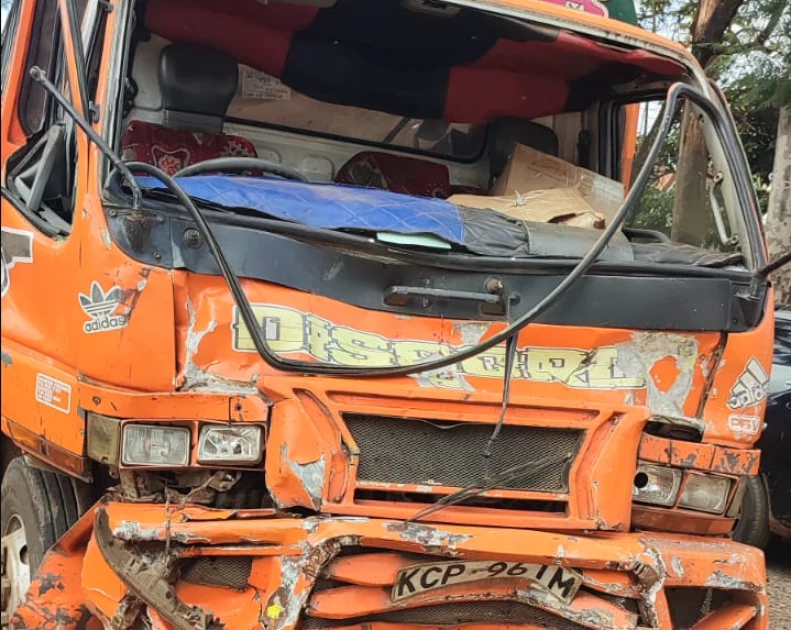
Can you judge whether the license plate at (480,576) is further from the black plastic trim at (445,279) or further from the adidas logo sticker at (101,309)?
the adidas logo sticker at (101,309)

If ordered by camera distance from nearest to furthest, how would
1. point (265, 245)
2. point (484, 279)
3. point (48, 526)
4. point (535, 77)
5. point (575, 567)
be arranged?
point (575, 567)
point (265, 245)
point (484, 279)
point (48, 526)
point (535, 77)

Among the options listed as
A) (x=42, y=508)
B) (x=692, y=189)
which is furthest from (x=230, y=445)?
(x=692, y=189)

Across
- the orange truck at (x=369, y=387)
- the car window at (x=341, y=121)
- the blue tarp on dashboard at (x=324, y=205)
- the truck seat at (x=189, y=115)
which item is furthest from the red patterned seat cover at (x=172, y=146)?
the blue tarp on dashboard at (x=324, y=205)

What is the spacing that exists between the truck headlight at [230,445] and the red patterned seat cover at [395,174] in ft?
6.56

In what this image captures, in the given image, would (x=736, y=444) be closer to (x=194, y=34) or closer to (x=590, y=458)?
(x=590, y=458)

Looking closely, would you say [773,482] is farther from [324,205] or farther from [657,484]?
[324,205]

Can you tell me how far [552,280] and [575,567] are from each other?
94 centimetres

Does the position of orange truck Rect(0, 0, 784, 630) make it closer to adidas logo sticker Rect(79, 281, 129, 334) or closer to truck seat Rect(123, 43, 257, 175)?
adidas logo sticker Rect(79, 281, 129, 334)

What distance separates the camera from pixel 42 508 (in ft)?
11.5

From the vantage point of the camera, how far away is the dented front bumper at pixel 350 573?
246 cm

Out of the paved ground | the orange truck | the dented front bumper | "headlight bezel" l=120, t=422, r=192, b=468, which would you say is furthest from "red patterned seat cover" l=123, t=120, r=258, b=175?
the paved ground

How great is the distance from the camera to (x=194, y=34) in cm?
405

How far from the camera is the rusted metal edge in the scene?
2.49 m

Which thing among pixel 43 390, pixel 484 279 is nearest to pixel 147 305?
pixel 43 390
